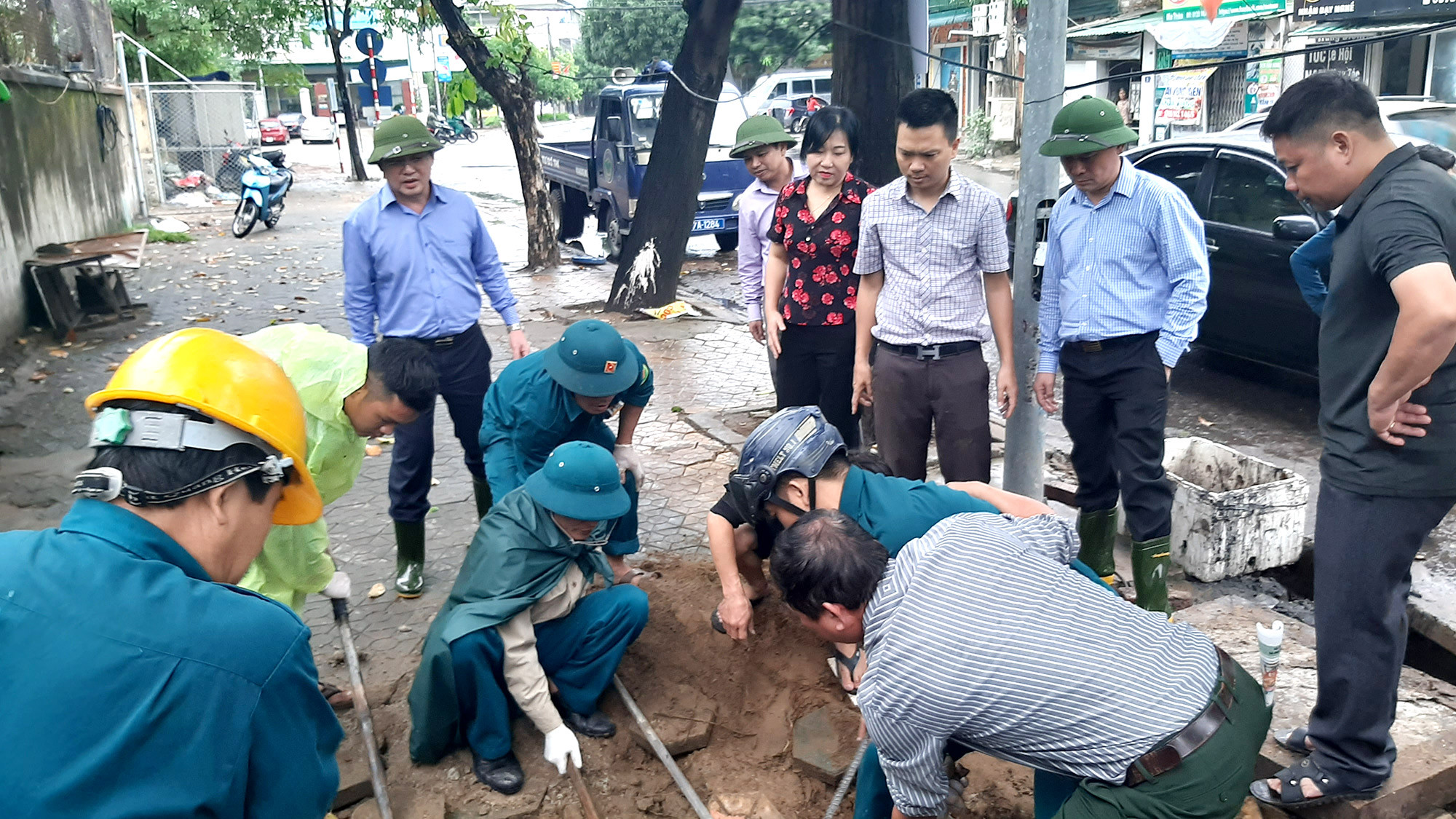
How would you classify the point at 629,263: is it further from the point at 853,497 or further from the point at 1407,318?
the point at 1407,318

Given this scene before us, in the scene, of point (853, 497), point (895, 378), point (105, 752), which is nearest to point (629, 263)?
point (895, 378)

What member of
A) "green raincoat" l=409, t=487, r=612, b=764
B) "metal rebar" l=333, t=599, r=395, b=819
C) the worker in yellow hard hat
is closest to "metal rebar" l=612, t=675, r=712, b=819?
"green raincoat" l=409, t=487, r=612, b=764

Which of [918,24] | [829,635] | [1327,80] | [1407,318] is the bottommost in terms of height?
[829,635]

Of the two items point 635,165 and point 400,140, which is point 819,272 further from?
point 635,165

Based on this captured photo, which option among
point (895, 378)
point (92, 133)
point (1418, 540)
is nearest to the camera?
point (1418, 540)

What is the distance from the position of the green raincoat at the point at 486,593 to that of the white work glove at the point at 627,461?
953mm

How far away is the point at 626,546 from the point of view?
423 cm

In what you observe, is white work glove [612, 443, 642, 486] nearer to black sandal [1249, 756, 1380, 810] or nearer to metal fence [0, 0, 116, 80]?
black sandal [1249, 756, 1380, 810]

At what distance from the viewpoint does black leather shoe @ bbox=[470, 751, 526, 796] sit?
10.5 feet

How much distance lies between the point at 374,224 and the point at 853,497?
255cm

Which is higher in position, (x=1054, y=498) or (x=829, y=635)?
(x=829, y=635)

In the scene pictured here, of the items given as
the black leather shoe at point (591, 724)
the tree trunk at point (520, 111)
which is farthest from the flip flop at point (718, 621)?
the tree trunk at point (520, 111)

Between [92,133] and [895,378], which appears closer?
[895,378]

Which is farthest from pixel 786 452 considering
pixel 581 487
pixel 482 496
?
pixel 482 496
